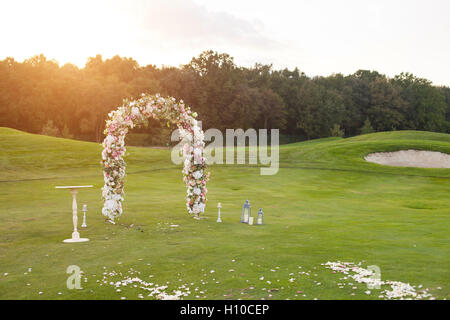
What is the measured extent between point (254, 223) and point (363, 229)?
4938mm

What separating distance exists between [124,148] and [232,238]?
24.9 ft

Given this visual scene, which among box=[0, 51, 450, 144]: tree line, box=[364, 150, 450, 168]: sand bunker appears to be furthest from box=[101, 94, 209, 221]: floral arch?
box=[0, 51, 450, 144]: tree line

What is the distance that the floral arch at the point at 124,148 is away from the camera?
63.7 feet

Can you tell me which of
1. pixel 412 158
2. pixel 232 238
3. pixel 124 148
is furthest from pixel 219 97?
pixel 232 238

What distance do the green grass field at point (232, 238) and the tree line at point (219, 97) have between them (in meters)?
54.1

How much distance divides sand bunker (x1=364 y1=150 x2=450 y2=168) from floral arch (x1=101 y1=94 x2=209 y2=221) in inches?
1320

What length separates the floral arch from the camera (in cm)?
1941

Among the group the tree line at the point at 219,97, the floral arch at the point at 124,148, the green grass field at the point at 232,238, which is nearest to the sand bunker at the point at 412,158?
the green grass field at the point at 232,238

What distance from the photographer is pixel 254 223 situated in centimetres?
1966

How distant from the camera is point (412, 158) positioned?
49156mm

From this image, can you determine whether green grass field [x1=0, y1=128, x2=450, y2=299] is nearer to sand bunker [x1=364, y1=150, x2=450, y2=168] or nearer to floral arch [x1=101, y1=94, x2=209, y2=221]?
floral arch [x1=101, y1=94, x2=209, y2=221]

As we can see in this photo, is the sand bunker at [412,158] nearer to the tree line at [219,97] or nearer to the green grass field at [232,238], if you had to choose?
the green grass field at [232,238]

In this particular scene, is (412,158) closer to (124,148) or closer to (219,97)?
(124,148)
